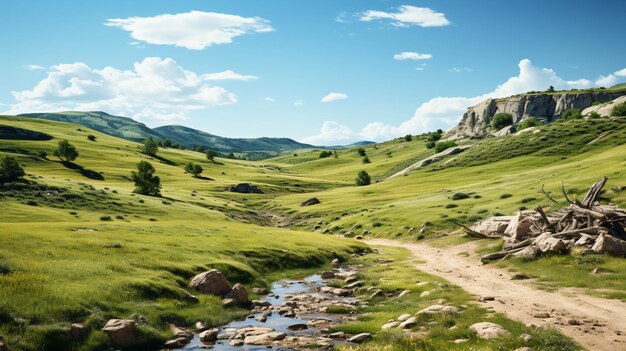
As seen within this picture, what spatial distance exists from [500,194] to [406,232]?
2120 cm

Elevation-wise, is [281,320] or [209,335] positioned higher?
[209,335]

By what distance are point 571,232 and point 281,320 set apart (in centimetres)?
2774

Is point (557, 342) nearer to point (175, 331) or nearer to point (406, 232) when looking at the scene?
point (175, 331)

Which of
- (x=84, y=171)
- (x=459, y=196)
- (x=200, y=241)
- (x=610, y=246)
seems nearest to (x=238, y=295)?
(x=200, y=241)

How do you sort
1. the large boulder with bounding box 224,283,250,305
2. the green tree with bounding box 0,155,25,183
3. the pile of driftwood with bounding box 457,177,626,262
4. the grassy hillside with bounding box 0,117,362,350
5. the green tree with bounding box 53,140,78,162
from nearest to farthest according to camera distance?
the grassy hillside with bounding box 0,117,362,350, the large boulder with bounding box 224,283,250,305, the pile of driftwood with bounding box 457,177,626,262, the green tree with bounding box 0,155,25,183, the green tree with bounding box 53,140,78,162

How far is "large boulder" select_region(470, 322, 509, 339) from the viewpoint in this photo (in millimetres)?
20812

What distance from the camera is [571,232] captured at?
40.0 metres

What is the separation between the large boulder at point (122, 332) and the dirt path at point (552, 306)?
20.3m

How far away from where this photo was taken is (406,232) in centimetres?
7388

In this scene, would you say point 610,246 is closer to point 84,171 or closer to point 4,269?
point 4,269

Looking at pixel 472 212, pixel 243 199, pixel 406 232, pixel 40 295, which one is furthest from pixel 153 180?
pixel 40 295

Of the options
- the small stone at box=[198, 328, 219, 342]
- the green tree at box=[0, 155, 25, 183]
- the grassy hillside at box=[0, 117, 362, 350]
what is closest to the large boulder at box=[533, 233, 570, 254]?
the grassy hillside at box=[0, 117, 362, 350]

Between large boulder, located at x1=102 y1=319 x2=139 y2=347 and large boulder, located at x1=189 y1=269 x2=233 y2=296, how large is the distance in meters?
9.21

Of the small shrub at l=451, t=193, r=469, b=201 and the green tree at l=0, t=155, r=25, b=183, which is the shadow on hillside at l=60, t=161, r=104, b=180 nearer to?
the green tree at l=0, t=155, r=25, b=183
